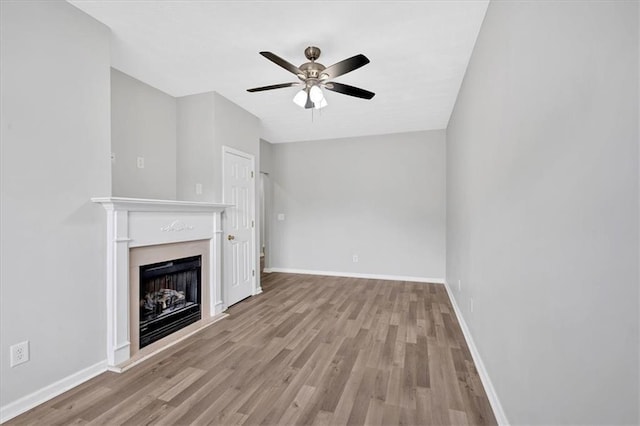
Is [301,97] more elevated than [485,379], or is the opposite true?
[301,97]

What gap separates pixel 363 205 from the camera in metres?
5.36

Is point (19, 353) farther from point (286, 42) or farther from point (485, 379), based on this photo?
point (485, 379)

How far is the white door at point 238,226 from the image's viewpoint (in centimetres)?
370

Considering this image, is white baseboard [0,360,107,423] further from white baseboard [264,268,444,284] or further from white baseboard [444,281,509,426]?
white baseboard [264,268,444,284]

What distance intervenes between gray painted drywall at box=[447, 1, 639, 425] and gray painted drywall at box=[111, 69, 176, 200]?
3.47 m

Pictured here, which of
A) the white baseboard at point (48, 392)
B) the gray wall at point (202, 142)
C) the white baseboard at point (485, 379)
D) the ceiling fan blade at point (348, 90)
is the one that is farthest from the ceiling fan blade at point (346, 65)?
the white baseboard at point (48, 392)

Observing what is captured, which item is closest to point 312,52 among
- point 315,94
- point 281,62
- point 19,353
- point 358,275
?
point 315,94

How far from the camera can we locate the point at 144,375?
7.00 feet

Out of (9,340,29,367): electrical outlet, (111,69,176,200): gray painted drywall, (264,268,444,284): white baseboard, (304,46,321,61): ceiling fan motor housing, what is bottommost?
(264,268,444,284): white baseboard

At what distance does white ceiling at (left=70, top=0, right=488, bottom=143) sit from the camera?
2.04 metres

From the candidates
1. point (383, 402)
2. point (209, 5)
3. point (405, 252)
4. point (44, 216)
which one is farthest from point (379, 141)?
point (44, 216)

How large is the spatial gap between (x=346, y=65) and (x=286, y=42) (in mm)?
699

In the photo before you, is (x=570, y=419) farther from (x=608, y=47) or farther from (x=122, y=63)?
(x=122, y=63)

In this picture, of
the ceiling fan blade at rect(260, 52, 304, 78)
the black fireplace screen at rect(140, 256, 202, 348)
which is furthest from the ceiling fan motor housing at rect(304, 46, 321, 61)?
the black fireplace screen at rect(140, 256, 202, 348)
